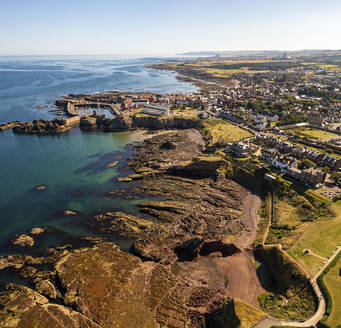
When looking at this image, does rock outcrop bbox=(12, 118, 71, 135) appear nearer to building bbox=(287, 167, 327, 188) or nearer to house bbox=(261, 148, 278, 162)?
house bbox=(261, 148, 278, 162)

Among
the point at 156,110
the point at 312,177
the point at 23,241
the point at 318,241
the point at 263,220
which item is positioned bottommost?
the point at 23,241

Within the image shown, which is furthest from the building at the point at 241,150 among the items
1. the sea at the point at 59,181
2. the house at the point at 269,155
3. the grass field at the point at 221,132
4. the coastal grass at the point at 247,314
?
the coastal grass at the point at 247,314

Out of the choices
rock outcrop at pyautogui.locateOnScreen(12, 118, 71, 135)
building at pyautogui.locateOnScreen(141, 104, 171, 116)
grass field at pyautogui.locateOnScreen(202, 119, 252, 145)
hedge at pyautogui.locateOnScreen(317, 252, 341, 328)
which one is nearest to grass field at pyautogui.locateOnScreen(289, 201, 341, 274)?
hedge at pyautogui.locateOnScreen(317, 252, 341, 328)

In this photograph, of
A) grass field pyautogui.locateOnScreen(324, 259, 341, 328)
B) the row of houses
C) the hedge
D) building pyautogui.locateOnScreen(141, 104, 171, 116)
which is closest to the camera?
grass field pyautogui.locateOnScreen(324, 259, 341, 328)

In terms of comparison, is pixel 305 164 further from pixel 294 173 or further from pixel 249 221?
pixel 249 221

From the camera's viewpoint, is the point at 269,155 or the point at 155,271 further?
the point at 269,155

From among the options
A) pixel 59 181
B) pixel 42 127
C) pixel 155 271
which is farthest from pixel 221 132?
pixel 42 127
